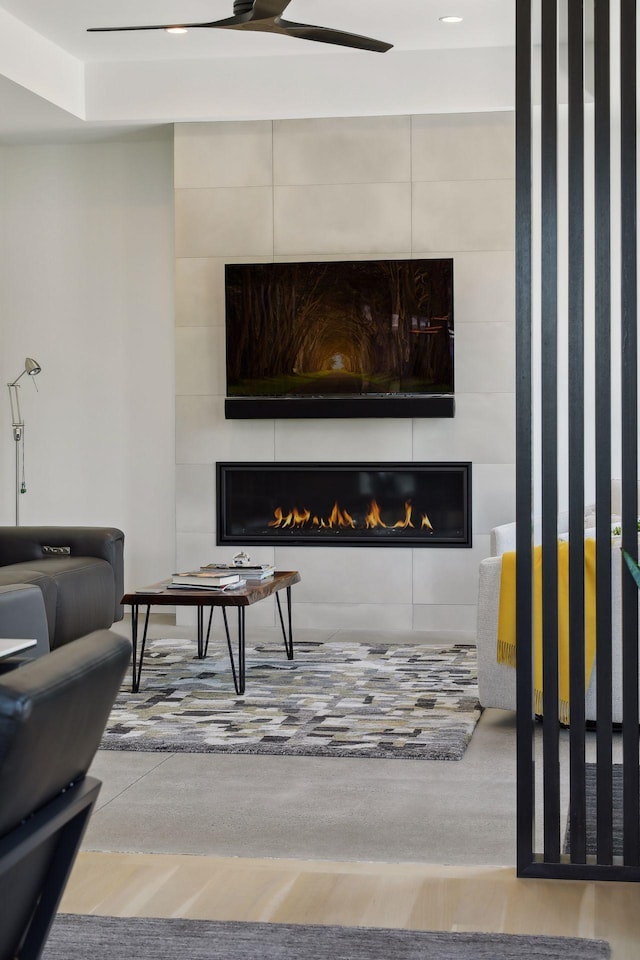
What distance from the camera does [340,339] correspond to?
6895mm

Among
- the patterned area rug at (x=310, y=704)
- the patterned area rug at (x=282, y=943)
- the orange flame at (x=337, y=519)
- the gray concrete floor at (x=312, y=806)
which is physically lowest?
the patterned area rug at (x=310, y=704)

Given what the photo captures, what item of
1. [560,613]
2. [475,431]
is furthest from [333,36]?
[560,613]

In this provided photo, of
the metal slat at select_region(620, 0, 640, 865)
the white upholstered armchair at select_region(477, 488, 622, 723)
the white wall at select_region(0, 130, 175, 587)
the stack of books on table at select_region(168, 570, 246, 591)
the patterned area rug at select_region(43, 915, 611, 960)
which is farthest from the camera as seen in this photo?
the white wall at select_region(0, 130, 175, 587)

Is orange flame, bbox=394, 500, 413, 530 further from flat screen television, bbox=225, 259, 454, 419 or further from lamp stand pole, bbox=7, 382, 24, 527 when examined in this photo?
lamp stand pole, bbox=7, 382, 24, 527

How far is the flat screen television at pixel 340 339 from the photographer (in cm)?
680

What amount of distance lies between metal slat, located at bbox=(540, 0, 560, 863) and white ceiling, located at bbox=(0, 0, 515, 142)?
377 centimetres

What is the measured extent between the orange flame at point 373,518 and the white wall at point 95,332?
137 centimetres

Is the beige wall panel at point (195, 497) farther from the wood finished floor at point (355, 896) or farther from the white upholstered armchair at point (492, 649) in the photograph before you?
the wood finished floor at point (355, 896)

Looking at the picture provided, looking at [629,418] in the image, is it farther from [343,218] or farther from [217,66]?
[217,66]

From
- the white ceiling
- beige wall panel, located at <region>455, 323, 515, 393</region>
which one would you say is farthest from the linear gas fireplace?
the white ceiling

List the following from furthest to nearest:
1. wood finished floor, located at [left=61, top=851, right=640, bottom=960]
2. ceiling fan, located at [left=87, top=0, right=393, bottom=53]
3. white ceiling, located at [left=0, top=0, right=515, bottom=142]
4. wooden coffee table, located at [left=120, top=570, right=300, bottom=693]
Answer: white ceiling, located at [left=0, top=0, right=515, bottom=142] < wooden coffee table, located at [left=120, top=570, right=300, bottom=693] < ceiling fan, located at [left=87, top=0, right=393, bottom=53] < wood finished floor, located at [left=61, top=851, right=640, bottom=960]

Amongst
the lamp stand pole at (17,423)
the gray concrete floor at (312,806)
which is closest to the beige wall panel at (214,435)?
the lamp stand pole at (17,423)

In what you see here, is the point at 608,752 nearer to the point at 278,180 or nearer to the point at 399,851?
the point at 399,851

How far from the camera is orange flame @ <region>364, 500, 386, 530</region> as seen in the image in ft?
23.1
